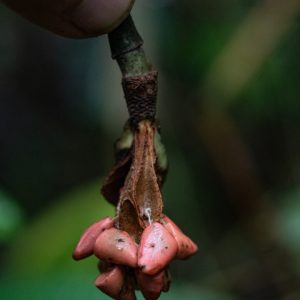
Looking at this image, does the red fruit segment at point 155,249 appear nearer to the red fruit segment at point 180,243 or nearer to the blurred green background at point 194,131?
the red fruit segment at point 180,243

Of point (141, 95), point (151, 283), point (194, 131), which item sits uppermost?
point (194, 131)

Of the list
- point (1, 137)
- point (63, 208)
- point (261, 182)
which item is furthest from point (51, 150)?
point (63, 208)

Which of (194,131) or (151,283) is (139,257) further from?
(194,131)

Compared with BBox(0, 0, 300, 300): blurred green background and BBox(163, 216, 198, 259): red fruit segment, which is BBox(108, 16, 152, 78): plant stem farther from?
BBox(0, 0, 300, 300): blurred green background

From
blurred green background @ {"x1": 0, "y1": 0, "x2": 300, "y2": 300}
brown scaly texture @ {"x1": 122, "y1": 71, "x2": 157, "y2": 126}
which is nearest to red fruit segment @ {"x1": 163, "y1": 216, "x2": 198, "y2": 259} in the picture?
brown scaly texture @ {"x1": 122, "y1": 71, "x2": 157, "y2": 126}

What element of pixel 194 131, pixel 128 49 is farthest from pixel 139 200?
pixel 194 131
